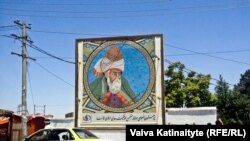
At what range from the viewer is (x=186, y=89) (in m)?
60.1

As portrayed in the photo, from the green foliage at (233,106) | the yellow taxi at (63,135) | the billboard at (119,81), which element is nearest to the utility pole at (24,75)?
the billboard at (119,81)

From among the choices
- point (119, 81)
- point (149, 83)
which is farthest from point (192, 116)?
point (119, 81)

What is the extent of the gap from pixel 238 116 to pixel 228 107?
5.85 ft

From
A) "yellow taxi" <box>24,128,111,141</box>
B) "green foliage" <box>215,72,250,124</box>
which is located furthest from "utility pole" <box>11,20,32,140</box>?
"green foliage" <box>215,72,250,124</box>

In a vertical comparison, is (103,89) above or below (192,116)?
above

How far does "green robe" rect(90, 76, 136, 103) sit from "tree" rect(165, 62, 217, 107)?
98.4 ft

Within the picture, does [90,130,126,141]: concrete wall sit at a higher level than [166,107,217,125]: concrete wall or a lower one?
lower

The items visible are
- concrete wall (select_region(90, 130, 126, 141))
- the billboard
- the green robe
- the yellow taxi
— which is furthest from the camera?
concrete wall (select_region(90, 130, 126, 141))

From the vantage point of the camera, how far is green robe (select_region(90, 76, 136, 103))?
28.6 metres

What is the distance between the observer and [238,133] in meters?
12.0

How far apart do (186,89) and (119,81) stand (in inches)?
1271

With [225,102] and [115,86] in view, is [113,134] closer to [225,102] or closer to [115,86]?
[115,86]

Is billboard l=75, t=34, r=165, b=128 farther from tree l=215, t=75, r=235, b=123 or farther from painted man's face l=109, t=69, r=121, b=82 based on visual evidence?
tree l=215, t=75, r=235, b=123

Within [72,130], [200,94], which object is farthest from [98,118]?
[200,94]
